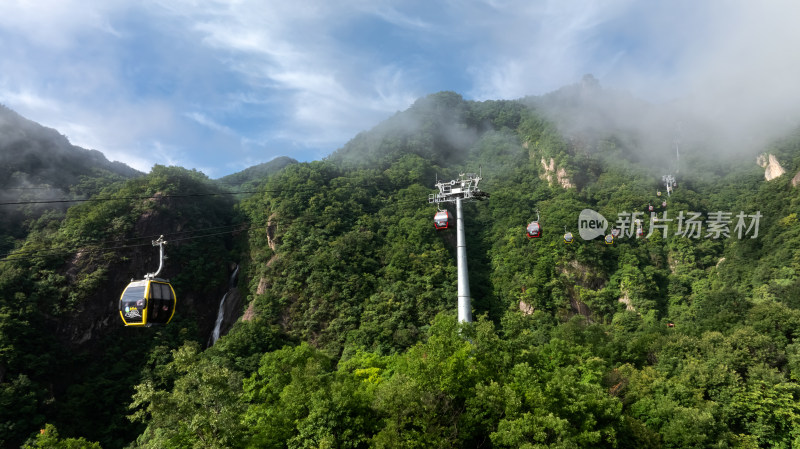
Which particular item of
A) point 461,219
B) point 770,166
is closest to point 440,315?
point 461,219

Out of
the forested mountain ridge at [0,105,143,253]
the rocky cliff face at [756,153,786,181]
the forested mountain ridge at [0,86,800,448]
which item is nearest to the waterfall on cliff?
the forested mountain ridge at [0,86,800,448]

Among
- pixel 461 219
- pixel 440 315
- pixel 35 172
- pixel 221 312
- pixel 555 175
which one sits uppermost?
pixel 555 175

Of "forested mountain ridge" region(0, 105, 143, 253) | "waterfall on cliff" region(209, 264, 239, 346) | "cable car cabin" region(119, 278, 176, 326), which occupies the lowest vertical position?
"waterfall on cliff" region(209, 264, 239, 346)

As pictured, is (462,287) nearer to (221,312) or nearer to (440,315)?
(440,315)

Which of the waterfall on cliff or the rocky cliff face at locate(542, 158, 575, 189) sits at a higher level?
the rocky cliff face at locate(542, 158, 575, 189)

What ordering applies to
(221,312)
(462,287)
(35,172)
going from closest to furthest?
(462,287), (221,312), (35,172)

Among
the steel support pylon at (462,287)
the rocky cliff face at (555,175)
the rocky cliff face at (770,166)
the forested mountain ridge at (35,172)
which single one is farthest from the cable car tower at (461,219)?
the rocky cliff face at (770,166)

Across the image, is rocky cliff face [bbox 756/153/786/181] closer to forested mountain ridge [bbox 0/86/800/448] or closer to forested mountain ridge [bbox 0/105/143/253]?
forested mountain ridge [bbox 0/86/800/448]

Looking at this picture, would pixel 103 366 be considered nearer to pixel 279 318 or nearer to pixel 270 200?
pixel 279 318
